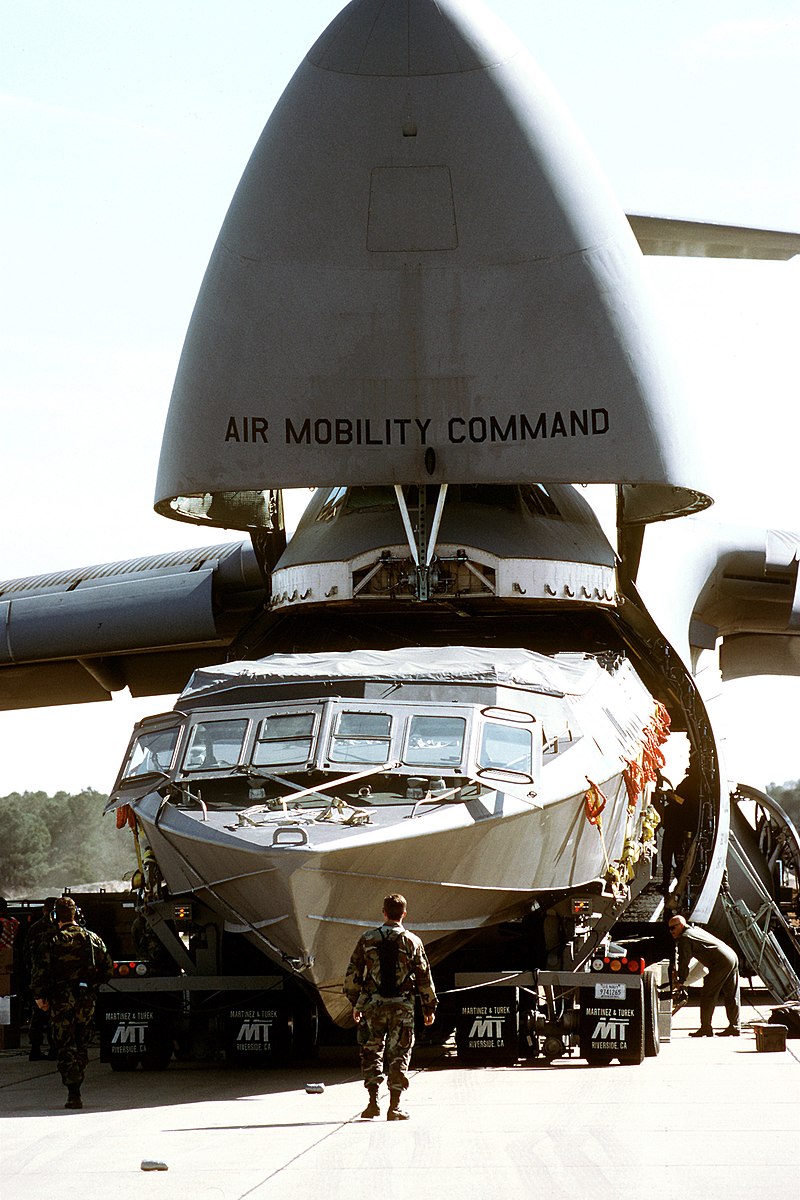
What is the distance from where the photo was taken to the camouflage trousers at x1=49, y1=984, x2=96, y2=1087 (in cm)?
1286

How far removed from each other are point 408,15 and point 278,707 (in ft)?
30.4

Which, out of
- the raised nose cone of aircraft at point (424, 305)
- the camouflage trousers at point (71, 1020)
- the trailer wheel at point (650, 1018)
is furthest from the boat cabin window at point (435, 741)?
the raised nose cone of aircraft at point (424, 305)

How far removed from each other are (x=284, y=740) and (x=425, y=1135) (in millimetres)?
4619

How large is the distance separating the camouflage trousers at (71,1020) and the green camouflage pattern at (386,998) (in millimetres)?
2334

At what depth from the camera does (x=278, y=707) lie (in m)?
14.9

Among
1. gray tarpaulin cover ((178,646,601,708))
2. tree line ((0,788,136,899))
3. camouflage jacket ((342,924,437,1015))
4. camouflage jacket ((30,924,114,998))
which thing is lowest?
tree line ((0,788,136,899))

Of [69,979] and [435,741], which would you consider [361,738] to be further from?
[69,979]

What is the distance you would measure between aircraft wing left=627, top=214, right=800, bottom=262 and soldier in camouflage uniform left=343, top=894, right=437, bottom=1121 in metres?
14.8

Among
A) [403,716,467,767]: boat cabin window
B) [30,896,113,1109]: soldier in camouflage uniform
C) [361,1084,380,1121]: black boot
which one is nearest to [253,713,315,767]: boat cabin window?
[403,716,467,767]: boat cabin window

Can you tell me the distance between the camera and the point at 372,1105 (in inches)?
453

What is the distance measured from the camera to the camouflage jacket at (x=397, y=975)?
39.2 feet

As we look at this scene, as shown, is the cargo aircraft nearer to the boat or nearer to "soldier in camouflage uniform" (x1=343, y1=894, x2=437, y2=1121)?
the boat

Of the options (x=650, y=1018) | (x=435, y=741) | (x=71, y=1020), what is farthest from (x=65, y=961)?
(x=650, y=1018)

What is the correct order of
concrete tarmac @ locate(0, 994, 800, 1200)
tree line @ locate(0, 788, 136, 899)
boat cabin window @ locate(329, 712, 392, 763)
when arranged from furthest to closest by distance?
tree line @ locate(0, 788, 136, 899) → boat cabin window @ locate(329, 712, 392, 763) → concrete tarmac @ locate(0, 994, 800, 1200)
